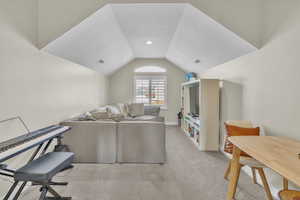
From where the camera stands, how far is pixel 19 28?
205cm

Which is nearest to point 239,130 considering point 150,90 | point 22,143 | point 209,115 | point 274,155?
point 274,155

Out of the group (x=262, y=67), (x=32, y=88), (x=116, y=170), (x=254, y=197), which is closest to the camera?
(x=254, y=197)

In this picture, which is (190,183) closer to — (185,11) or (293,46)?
(293,46)

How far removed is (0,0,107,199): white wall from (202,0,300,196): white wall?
3234mm

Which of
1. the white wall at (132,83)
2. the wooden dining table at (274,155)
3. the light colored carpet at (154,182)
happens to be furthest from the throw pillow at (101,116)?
the white wall at (132,83)

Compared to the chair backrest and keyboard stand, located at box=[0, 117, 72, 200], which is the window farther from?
keyboard stand, located at box=[0, 117, 72, 200]

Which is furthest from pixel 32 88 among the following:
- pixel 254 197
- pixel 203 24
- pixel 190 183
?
pixel 254 197

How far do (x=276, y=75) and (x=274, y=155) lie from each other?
1338 mm

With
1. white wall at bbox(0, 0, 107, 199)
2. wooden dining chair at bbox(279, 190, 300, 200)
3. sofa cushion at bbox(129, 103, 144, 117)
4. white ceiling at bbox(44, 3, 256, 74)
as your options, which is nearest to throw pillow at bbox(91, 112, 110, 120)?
white wall at bbox(0, 0, 107, 199)

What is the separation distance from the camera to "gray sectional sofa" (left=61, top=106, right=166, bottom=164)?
2875 millimetres

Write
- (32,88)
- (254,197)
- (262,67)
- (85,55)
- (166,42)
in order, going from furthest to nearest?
1. (166,42)
2. (85,55)
3. (262,67)
4. (32,88)
5. (254,197)

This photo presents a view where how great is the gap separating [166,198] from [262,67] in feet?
7.36

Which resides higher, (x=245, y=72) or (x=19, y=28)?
(x=19, y=28)

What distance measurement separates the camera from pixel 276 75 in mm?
2123
